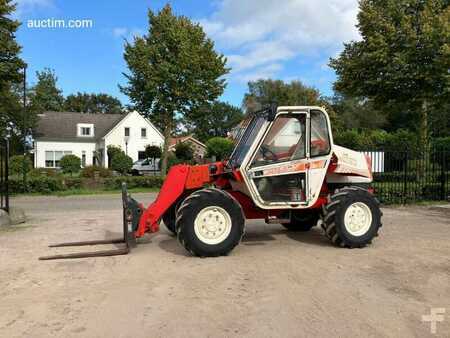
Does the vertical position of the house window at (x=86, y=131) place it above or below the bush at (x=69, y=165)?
above

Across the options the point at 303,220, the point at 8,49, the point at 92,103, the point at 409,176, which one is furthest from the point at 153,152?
the point at 92,103

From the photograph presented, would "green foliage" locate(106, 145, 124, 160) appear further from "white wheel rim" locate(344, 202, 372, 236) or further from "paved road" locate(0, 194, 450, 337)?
"white wheel rim" locate(344, 202, 372, 236)

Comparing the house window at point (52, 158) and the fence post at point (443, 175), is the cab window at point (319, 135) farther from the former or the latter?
the house window at point (52, 158)

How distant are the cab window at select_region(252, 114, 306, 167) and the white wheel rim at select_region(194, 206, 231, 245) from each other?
4.09 ft

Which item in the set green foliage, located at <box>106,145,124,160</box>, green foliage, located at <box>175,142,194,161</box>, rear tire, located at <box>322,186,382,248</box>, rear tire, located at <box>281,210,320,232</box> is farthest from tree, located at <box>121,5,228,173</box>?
rear tire, located at <box>322,186,382,248</box>

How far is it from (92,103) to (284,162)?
91753 millimetres

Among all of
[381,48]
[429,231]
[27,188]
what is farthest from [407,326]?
[27,188]

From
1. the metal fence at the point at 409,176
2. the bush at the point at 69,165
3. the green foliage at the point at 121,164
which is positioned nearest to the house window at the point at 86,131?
the bush at the point at 69,165

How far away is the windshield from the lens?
745 cm

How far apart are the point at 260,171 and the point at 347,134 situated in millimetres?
29581

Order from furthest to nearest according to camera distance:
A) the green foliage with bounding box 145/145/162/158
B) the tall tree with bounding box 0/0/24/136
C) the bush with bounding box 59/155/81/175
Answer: the green foliage with bounding box 145/145/162/158
the bush with bounding box 59/155/81/175
the tall tree with bounding box 0/0/24/136

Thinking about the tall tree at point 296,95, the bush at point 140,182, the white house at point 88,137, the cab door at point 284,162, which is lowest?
the bush at point 140,182

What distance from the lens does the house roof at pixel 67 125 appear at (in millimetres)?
48844

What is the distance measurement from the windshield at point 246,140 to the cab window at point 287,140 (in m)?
0.29
